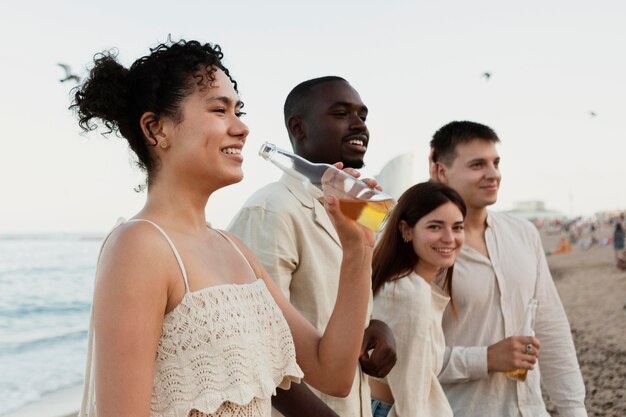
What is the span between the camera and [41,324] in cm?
1809

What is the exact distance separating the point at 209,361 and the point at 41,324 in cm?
1827

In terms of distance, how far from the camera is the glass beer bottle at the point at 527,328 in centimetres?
311

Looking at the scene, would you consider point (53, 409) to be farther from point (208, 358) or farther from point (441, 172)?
point (208, 358)

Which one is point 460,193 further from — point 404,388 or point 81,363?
point 81,363

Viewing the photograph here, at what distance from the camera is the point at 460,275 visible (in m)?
3.28

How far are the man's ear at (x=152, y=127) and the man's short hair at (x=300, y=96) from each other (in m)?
1.14

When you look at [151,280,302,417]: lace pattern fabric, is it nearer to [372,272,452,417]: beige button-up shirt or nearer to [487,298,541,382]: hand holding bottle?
[372,272,452,417]: beige button-up shirt

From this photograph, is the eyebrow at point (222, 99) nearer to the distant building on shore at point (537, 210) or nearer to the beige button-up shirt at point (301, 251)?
the beige button-up shirt at point (301, 251)

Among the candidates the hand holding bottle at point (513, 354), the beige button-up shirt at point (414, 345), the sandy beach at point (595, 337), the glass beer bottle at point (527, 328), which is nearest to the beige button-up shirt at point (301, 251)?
the beige button-up shirt at point (414, 345)

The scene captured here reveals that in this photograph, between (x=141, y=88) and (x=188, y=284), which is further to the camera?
(x=141, y=88)

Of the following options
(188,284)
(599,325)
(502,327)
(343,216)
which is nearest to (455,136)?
(502,327)

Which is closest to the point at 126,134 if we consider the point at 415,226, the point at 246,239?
the point at 246,239

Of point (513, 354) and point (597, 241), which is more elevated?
point (513, 354)

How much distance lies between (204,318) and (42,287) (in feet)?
79.7
